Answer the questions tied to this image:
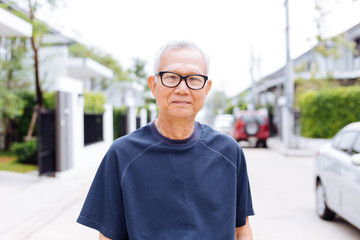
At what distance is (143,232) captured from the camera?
1.74 metres

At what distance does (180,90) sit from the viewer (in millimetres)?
1791

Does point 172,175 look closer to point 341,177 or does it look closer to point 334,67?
point 341,177

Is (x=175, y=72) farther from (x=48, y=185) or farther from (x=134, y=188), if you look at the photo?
(x=48, y=185)

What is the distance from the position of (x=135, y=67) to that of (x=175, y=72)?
5485cm

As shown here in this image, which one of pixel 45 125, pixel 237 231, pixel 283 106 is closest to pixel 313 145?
pixel 283 106

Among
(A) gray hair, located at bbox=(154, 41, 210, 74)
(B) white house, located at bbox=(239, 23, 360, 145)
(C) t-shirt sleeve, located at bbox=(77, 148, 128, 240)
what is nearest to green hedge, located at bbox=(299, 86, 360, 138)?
(B) white house, located at bbox=(239, 23, 360, 145)

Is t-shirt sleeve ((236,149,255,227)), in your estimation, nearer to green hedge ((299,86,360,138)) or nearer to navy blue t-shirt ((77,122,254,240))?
navy blue t-shirt ((77,122,254,240))

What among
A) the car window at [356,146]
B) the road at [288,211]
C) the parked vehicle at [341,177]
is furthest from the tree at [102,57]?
the car window at [356,146]

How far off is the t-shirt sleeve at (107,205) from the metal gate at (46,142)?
8761 millimetres

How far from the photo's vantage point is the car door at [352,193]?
521 centimetres

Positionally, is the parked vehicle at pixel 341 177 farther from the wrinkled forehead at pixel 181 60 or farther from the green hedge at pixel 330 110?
the green hedge at pixel 330 110

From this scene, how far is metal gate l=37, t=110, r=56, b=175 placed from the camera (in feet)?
33.4

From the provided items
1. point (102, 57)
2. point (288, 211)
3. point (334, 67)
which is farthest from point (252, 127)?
point (102, 57)

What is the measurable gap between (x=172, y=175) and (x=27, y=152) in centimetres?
1216
